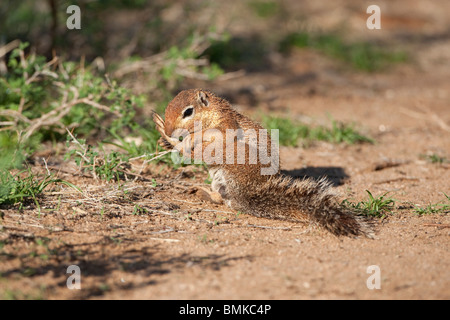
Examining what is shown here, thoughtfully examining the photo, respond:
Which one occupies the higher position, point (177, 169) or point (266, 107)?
point (266, 107)

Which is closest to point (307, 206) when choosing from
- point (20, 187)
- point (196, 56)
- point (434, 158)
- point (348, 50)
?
point (20, 187)

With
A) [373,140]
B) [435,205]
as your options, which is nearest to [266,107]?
→ [373,140]

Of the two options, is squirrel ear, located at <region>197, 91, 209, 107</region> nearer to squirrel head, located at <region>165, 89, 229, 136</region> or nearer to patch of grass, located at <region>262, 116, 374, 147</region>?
squirrel head, located at <region>165, 89, 229, 136</region>

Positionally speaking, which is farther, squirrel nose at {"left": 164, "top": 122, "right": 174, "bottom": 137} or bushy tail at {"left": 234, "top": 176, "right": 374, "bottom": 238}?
squirrel nose at {"left": 164, "top": 122, "right": 174, "bottom": 137}

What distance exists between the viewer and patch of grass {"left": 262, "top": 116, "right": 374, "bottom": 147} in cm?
582

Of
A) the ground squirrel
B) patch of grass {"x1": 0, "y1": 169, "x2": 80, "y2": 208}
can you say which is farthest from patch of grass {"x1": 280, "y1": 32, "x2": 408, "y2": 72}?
patch of grass {"x1": 0, "y1": 169, "x2": 80, "y2": 208}

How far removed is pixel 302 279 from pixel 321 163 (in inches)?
96.3

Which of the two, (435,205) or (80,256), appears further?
(435,205)

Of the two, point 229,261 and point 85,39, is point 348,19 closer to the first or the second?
point 85,39

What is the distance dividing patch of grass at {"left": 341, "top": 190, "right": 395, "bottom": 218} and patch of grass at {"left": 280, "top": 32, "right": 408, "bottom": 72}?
5.25 meters

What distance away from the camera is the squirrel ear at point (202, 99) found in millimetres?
4073

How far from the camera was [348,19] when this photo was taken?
10906 mm
